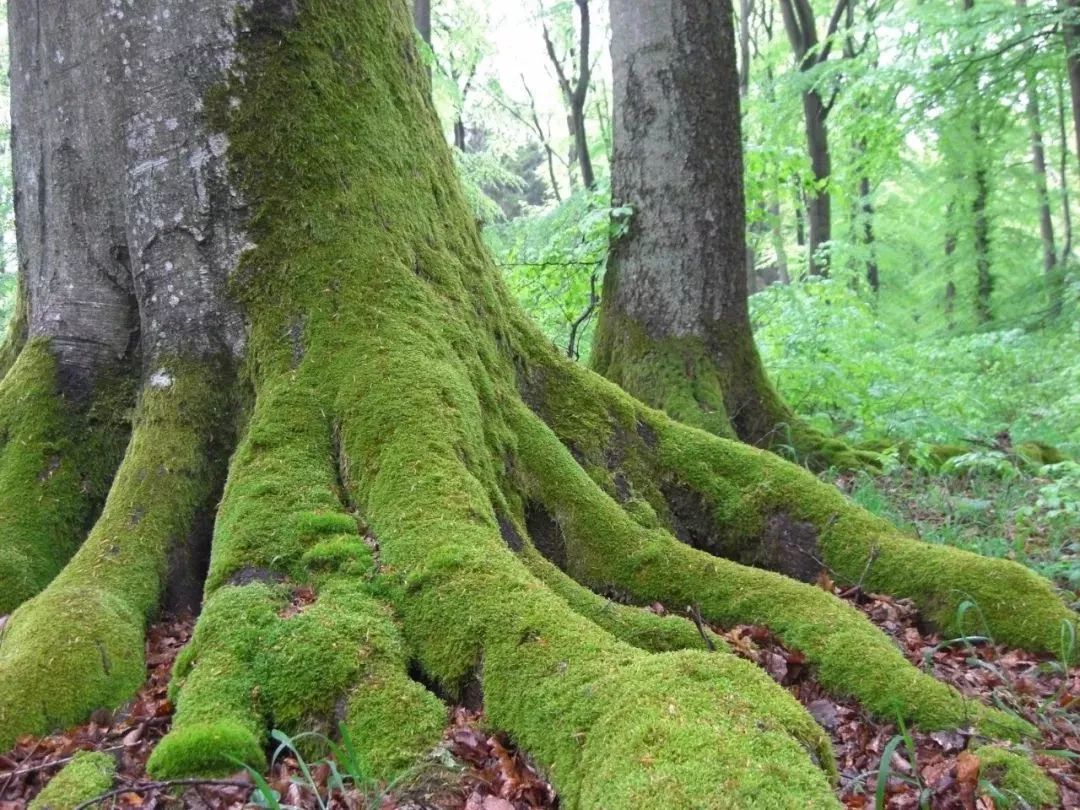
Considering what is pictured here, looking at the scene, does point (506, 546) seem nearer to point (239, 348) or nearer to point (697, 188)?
point (239, 348)

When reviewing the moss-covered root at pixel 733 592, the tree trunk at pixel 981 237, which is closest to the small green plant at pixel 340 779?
the moss-covered root at pixel 733 592

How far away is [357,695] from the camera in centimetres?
259

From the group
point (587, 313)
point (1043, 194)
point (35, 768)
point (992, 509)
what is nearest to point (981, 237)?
point (1043, 194)

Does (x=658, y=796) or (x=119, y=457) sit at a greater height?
(x=119, y=457)

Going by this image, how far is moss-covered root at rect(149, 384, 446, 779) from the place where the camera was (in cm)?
245

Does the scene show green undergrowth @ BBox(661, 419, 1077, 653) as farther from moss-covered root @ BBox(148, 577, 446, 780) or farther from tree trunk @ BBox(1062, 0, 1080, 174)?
tree trunk @ BBox(1062, 0, 1080, 174)

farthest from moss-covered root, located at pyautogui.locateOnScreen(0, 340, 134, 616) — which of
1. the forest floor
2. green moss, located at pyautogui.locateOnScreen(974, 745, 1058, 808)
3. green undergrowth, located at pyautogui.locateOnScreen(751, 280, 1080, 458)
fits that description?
green undergrowth, located at pyautogui.locateOnScreen(751, 280, 1080, 458)

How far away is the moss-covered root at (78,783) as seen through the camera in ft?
7.62

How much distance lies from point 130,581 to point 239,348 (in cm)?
119

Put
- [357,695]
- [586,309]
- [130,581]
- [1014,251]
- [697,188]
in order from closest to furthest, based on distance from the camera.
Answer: [357,695] < [130,581] < [697,188] < [586,309] < [1014,251]

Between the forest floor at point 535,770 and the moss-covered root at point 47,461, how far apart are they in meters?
0.89

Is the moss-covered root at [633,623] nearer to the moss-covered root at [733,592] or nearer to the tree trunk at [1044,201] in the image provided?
the moss-covered root at [733,592]

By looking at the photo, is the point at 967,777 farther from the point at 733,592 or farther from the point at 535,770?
the point at 535,770

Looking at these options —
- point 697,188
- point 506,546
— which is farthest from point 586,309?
point 506,546
